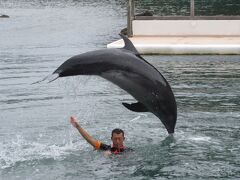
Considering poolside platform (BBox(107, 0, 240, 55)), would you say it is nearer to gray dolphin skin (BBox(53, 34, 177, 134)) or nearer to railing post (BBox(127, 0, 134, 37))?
railing post (BBox(127, 0, 134, 37))

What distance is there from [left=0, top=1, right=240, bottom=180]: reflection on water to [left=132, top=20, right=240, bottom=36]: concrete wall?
154 inches

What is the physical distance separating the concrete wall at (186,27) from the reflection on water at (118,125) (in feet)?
12.8

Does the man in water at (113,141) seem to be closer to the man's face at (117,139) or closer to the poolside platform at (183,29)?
the man's face at (117,139)

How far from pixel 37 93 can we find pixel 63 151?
5.90 m

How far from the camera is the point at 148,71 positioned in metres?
9.50

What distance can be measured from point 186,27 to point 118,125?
44.8ft

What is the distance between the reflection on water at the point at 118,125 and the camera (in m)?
9.53

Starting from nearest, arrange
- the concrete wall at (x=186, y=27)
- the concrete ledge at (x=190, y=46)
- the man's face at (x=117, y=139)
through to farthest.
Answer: the man's face at (x=117, y=139), the concrete ledge at (x=190, y=46), the concrete wall at (x=186, y=27)

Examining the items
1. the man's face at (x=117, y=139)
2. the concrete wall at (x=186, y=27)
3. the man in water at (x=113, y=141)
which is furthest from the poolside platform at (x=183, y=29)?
the man's face at (x=117, y=139)

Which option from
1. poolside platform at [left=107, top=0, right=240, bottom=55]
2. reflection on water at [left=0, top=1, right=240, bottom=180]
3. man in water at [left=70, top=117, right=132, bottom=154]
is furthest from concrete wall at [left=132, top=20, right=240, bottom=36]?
man in water at [left=70, top=117, right=132, bottom=154]

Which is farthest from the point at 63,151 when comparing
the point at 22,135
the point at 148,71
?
the point at 148,71

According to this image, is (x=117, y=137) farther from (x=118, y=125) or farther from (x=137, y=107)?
(x=118, y=125)

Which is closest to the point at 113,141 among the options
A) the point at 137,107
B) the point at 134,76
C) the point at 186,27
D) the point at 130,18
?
the point at 137,107

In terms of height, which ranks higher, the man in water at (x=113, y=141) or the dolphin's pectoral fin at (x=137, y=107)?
the dolphin's pectoral fin at (x=137, y=107)
